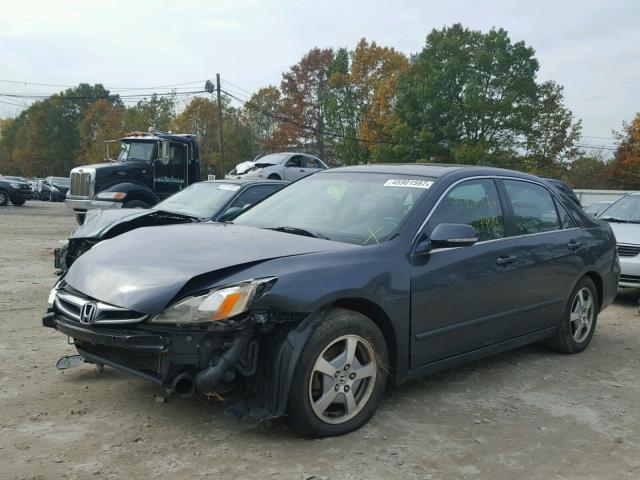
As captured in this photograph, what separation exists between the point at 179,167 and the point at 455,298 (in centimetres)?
1277

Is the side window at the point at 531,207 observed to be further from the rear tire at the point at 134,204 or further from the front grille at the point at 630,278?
the rear tire at the point at 134,204

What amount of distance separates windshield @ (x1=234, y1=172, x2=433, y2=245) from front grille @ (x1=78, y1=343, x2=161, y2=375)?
1.34m

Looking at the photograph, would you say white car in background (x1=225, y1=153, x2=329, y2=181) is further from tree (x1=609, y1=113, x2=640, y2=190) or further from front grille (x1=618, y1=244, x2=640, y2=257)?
tree (x1=609, y1=113, x2=640, y2=190)

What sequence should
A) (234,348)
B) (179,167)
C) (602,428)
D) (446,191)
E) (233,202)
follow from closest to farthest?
1. (234,348)
2. (602,428)
3. (446,191)
4. (233,202)
5. (179,167)

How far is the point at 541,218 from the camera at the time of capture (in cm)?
521

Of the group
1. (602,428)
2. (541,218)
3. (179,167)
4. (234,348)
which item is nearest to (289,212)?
(234,348)

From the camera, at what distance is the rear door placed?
15.9 feet

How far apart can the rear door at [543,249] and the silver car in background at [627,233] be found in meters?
2.78

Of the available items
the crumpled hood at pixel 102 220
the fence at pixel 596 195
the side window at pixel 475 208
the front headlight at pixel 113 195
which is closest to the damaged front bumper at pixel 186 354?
the side window at pixel 475 208

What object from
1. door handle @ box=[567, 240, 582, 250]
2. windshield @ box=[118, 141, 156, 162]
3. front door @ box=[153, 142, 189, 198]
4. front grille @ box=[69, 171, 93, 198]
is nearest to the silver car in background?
door handle @ box=[567, 240, 582, 250]

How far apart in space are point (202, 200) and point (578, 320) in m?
5.46

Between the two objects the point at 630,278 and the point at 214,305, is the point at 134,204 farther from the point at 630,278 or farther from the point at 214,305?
the point at 214,305

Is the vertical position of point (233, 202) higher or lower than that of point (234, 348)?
higher

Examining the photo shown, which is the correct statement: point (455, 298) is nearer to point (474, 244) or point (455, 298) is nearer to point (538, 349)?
point (474, 244)
